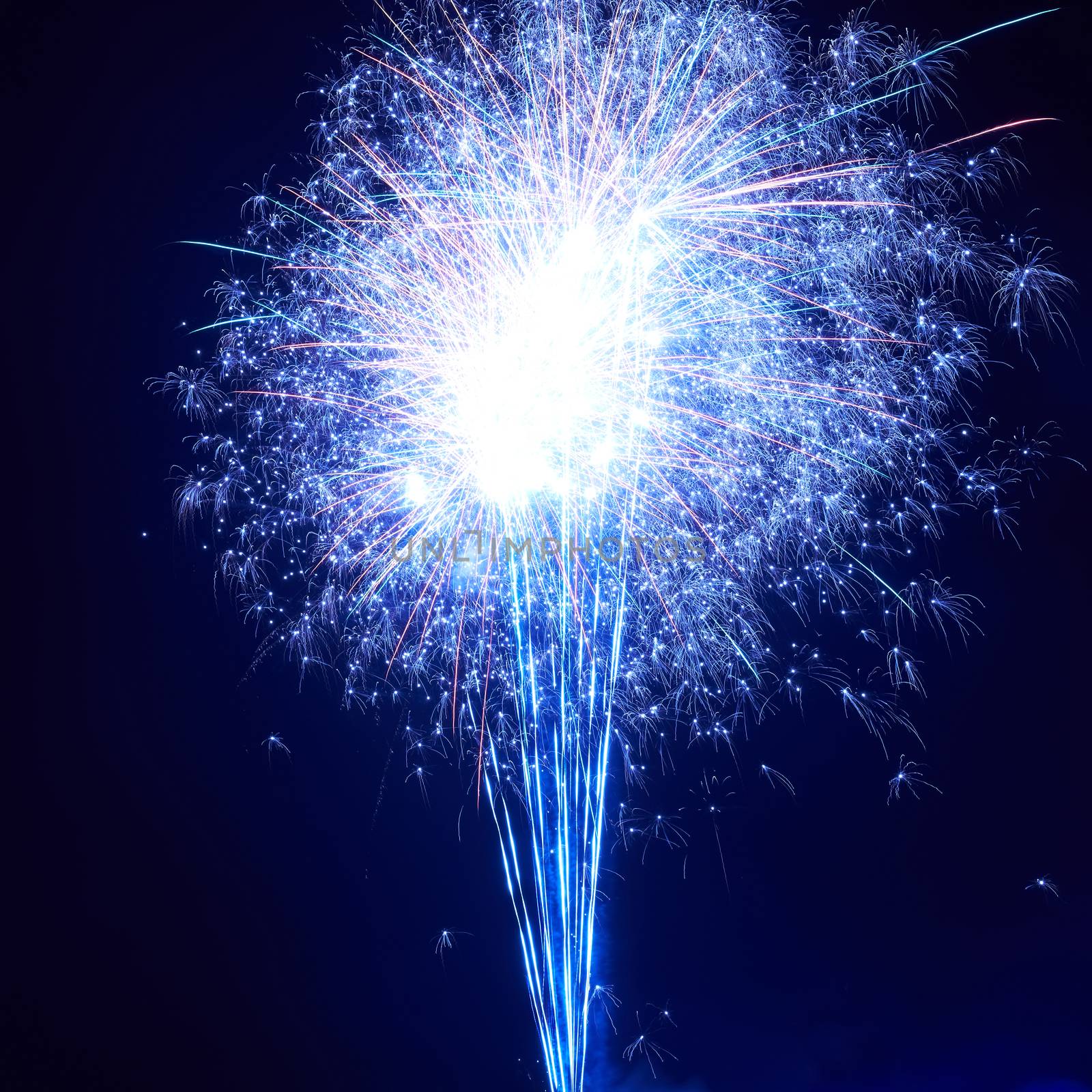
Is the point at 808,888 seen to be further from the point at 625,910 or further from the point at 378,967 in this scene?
the point at 378,967

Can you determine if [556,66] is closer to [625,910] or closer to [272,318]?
[272,318]

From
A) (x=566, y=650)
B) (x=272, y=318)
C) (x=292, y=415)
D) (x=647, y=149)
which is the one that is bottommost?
(x=566, y=650)

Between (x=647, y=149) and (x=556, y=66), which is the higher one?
(x=556, y=66)

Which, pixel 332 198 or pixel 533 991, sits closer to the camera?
pixel 332 198

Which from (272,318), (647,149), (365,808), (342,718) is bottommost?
(365,808)

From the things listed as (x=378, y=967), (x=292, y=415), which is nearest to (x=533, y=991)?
(x=378, y=967)

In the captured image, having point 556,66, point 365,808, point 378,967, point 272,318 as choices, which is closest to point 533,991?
point 378,967
